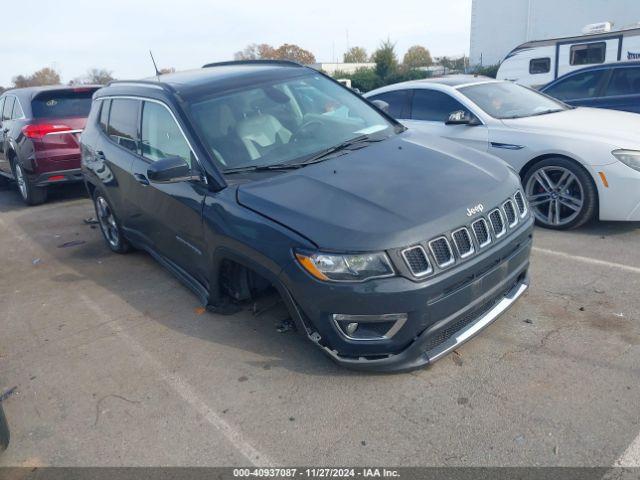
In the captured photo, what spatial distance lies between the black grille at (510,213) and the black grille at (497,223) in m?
0.09

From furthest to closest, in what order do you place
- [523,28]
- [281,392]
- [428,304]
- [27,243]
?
[523,28], [27,243], [281,392], [428,304]

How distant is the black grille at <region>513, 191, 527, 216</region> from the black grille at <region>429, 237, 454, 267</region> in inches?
34.8

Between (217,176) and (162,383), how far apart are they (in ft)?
4.52

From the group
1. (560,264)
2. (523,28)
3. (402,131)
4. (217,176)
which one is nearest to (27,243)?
(217,176)

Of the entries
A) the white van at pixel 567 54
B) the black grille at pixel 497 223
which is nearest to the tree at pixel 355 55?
the white van at pixel 567 54

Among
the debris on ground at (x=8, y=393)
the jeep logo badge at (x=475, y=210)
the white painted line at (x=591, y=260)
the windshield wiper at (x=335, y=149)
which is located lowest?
the debris on ground at (x=8, y=393)

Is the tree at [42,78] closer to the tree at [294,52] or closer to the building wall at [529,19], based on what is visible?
the tree at [294,52]

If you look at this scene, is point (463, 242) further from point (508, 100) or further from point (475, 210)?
point (508, 100)

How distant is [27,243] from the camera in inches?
264

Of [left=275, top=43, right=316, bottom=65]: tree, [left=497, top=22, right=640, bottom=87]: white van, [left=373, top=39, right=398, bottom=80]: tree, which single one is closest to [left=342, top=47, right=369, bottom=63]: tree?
[left=275, top=43, right=316, bottom=65]: tree

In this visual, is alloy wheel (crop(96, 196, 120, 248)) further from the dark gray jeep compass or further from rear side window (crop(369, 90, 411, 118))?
rear side window (crop(369, 90, 411, 118))

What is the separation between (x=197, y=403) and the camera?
3188 mm

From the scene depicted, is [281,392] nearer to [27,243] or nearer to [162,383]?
[162,383]

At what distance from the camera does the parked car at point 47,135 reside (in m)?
8.18
